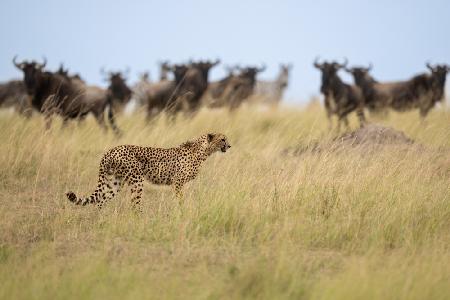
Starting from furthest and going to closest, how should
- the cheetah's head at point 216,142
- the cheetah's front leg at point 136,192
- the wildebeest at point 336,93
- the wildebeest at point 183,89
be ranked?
the wildebeest at point 183,89, the wildebeest at point 336,93, the cheetah's head at point 216,142, the cheetah's front leg at point 136,192

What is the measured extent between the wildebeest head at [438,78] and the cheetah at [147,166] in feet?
39.9

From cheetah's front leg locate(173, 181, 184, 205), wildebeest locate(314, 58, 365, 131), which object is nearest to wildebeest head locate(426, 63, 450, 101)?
wildebeest locate(314, 58, 365, 131)

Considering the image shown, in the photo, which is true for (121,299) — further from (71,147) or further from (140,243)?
(71,147)

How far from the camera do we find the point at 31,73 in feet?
48.4

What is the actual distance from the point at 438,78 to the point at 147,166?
13325 millimetres

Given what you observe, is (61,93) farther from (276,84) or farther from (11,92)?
(276,84)

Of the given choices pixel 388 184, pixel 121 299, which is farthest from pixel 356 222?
pixel 121 299

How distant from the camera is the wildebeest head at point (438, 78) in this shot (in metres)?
19.1

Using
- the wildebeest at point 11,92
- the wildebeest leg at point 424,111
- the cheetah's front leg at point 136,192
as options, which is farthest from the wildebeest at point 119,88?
the cheetah's front leg at point 136,192

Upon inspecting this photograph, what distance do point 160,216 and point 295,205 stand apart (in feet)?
4.49

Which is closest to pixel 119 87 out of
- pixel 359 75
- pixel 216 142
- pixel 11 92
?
pixel 11 92

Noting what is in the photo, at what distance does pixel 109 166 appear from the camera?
25.2 ft

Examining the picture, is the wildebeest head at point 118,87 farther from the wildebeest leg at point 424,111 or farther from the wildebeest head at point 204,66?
the wildebeest leg at point 424,111

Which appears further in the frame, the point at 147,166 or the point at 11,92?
the point at 11,92
